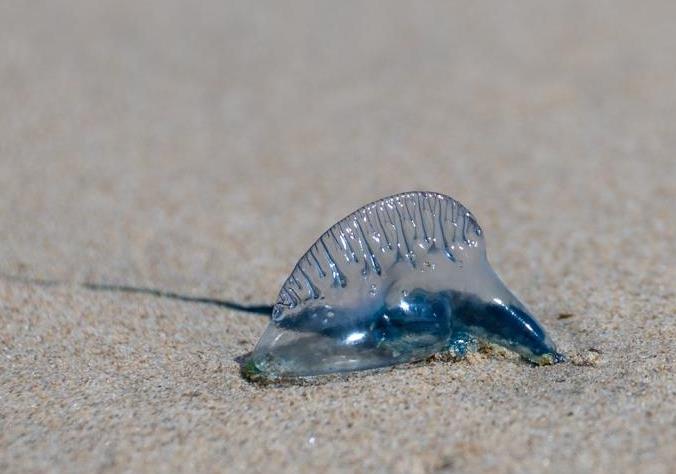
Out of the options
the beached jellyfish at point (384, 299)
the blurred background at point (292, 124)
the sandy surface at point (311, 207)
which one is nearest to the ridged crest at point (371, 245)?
the beached jellyfish at point (384, 299)

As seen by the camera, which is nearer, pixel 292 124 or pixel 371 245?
pixel 371 245

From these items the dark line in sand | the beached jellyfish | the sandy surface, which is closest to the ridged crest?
the beached jellyfish

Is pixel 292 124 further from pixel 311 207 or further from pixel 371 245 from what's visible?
pixel 371 245

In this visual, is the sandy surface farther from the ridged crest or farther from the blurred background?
the ridged crest

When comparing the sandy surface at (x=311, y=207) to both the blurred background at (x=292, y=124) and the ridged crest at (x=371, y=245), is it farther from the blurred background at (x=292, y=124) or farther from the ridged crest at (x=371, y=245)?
the ridged crest at (x=371, y=245)

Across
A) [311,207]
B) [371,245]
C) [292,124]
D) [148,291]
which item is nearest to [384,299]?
[371,245]

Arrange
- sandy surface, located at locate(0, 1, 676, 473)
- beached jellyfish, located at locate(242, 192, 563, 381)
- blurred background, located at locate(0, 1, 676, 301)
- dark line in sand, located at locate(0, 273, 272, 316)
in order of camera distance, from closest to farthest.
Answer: sandy surface, located at locate(0, 1, 676, 473) → beached jellyfish, located at locate(242, 192, 563, 381) → dark line in sand, located at locate(0, 273, 272, 316) → blurred background, located at locate(0, 1, 676, 301)
